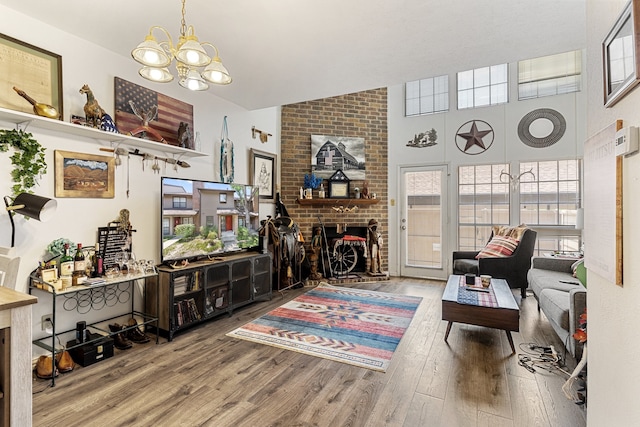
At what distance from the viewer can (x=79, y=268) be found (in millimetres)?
2490

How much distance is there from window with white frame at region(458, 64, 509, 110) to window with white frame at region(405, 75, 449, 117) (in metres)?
0.25

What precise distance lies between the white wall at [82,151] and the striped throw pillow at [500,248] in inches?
153

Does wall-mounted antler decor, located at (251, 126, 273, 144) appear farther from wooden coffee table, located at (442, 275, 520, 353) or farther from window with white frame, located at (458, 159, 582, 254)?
wooden coffee table, located at (442, 275, 520, 353)

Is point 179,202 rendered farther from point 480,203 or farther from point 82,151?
point 480,203

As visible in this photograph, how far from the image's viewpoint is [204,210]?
11.6 feet

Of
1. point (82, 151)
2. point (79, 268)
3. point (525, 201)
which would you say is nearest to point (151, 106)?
point (82, 151)

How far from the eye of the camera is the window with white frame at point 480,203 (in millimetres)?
5117

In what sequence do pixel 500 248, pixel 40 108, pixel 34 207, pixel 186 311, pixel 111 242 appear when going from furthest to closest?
1. pixel 500 248
2. pixel 186 311
3. pixel 111 242
4. pixel 40 108
5. pixel 34 207

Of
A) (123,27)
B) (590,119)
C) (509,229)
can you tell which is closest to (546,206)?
(509,229)

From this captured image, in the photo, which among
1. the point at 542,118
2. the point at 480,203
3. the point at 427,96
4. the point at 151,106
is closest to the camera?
the point at 151,106

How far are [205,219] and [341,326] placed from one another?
6.14 ft

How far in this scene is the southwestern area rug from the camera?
270 centimetres

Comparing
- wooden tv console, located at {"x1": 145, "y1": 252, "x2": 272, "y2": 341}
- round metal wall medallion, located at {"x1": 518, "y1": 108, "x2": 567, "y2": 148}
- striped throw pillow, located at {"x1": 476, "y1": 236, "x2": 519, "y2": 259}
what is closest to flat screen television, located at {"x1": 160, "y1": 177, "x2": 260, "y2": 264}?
wooden tv console, located at {"x1": 145, "y1": 252, "x2": 272, "y2": 341}

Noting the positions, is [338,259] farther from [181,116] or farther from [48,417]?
[48,417]
